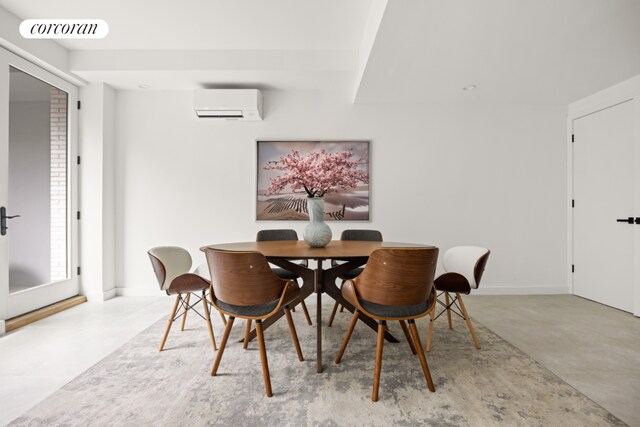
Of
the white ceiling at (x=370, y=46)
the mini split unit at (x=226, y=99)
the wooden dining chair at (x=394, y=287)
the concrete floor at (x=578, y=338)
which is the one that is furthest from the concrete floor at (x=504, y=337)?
the white ceiling at (x=370, y=46)

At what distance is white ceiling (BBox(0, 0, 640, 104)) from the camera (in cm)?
255

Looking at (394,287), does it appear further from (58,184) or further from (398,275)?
(58,184)

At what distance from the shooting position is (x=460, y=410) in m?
1.79

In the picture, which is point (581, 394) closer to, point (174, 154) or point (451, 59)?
point (451, 59)

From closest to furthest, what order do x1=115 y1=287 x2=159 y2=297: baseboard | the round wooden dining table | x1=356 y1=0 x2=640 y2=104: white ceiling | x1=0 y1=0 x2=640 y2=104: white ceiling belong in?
the round wooden dining table
x1=356 y1=0 x2=640 y2=104: white ceiling
x1=0 y1=0 x2=640 y2=104: white ceiling
x1=115 y1=287 x2=159 y2=297: baseboard

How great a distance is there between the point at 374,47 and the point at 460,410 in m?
2.82

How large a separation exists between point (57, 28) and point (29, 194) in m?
1.73

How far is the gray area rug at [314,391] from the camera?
5.64ft

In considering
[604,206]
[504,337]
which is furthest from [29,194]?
[604,206]

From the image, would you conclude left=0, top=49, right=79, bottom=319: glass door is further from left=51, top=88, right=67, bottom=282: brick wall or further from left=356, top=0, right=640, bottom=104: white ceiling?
left=356, top=0, right=640, bottom=104: white ceiling

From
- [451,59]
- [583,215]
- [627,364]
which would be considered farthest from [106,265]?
[583,215]

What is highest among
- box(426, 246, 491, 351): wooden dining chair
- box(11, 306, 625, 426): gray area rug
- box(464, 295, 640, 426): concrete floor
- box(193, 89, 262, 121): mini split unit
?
box(193, 89, 262, 121): mini split unit

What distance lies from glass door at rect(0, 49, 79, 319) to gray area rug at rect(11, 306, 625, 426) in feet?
5.67

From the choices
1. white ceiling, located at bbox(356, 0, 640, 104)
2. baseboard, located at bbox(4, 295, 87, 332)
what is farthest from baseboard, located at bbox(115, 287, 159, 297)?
white ceiling, located at bbox(356, 0, 640, 104)
